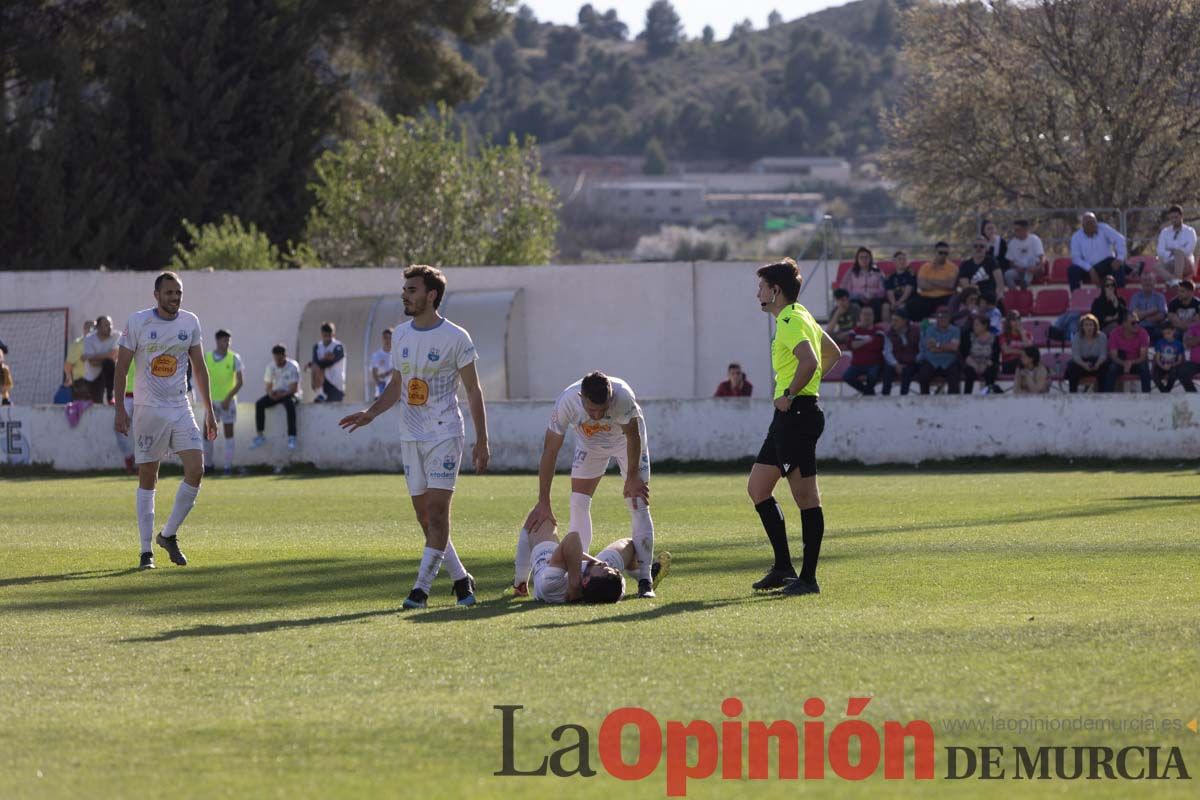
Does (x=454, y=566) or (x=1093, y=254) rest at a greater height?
(x=1093, y=254)

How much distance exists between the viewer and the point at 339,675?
768cm

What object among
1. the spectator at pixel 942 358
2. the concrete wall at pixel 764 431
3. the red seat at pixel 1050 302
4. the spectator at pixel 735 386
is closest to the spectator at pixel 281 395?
the concrete wall at pixel 764 431

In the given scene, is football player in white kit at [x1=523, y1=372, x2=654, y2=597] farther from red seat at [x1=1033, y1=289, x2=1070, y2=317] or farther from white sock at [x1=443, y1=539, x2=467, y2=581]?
red seat at [x1=1033, y1=289, x2=1070, y2=317]

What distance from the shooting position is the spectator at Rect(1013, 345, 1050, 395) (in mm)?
24870

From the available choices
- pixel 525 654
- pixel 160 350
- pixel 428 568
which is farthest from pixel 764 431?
pixel 525 654

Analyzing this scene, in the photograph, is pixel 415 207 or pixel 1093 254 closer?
pixel 1093 254

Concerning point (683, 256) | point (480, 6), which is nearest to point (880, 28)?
point (683, 256)

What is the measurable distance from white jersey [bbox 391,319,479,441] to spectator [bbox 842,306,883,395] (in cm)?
1668

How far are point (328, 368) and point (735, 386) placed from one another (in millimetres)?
6880

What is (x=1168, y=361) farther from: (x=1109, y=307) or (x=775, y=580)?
(x=775, y=580)

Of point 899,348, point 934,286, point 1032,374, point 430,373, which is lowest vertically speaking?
point 430,373

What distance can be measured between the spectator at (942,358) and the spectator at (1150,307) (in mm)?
2688

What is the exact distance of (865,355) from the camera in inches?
1040

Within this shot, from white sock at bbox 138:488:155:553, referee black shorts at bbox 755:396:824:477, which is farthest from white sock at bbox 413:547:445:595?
white sock at bbox 138:488:155:553
